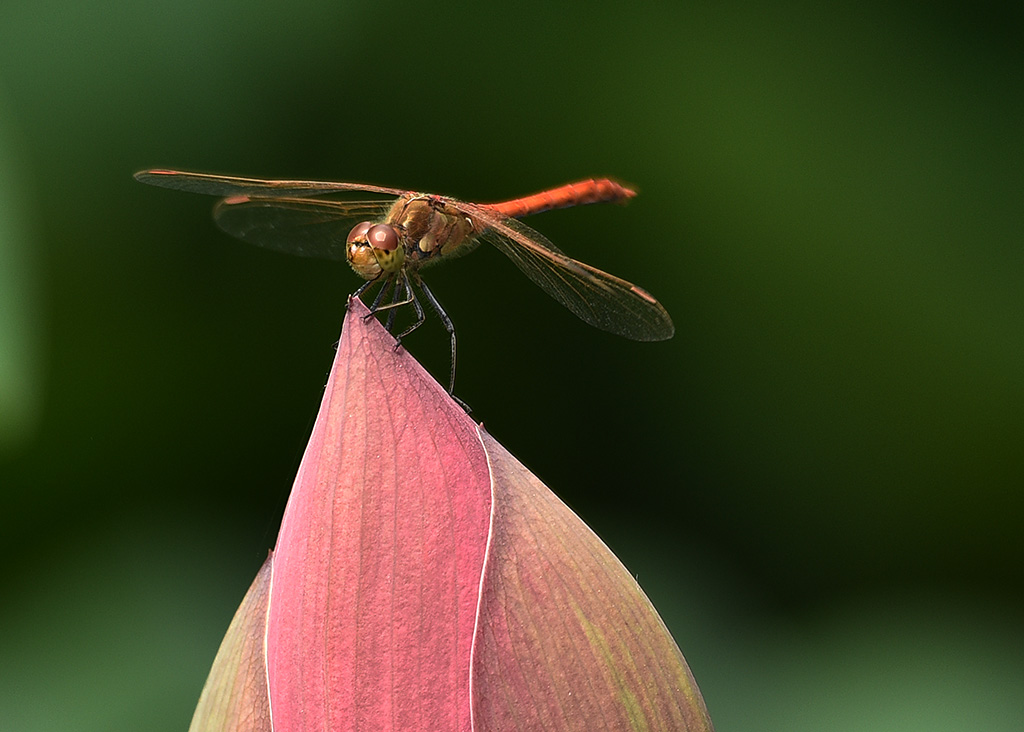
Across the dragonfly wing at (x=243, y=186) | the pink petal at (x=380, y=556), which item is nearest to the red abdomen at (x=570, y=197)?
the dragonfly wing at (x=243, y=186)

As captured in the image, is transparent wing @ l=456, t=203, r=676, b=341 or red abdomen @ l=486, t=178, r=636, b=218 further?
red abdomen @ l=486, t=178, r=636, b=218

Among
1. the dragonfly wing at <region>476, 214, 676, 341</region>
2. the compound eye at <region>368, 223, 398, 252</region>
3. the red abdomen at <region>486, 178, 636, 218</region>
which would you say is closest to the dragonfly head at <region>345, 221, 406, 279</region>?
the compound eye at <region>368, 223, 398, 252</region>

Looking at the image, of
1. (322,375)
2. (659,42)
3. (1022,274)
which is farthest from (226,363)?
(1022,274)

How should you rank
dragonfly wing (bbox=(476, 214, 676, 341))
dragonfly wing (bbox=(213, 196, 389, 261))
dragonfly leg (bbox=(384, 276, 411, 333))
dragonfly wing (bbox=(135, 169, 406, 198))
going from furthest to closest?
dragonfly wing (bbox=(213, 196, 389, 261)) < dragonfly wing (bbox=(135, 169, 406, 198)) < dragonfly wing (bbox=(476, 214, 676, 341)) < dragonfly leg (bbox=(384, 276, 411, 333))

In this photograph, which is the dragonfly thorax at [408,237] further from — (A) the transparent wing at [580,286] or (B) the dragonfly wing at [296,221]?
(B) the dragonfly wing at [296,221]

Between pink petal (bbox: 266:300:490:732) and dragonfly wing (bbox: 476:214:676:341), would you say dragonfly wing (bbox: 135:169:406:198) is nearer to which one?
dragonfly wing (bbox: 476:214:676:341)

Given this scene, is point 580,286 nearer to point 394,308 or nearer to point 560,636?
point 394,308

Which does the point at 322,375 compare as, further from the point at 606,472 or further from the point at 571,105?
the point at 571,105
